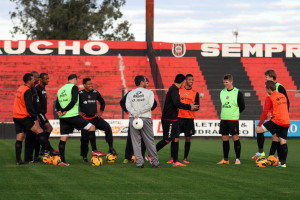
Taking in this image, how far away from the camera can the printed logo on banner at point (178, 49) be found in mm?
34531

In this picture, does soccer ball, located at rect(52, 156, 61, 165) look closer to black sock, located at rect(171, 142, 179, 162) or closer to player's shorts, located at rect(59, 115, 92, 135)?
player's shorts, located at rect(59, 115, 92, 135)

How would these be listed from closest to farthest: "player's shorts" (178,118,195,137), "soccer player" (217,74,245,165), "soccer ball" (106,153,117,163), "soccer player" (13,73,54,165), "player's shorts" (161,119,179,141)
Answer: "soccer player" (13,73,54,165) → "player's shorts" (161,119,179,141) → "soccer player" (217,74,245,165) → "soccer ball" (106,153,117,163) → "player's shorts" (178,118,195,137)

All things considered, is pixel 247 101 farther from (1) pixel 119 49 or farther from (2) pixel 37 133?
(2) pixel 37 133

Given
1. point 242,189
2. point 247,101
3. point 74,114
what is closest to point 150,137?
point 74,114

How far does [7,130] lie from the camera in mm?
24828

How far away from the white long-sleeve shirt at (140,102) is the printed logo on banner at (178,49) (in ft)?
75.0

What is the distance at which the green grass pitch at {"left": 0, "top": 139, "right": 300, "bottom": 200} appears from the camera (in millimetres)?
8016

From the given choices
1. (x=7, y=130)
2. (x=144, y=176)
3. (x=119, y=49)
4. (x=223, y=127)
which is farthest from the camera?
(x=119, y=49)

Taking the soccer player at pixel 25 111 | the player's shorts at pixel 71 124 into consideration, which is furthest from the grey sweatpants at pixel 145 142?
the soccer player at pixel 25 111

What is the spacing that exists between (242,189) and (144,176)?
2.23 meters

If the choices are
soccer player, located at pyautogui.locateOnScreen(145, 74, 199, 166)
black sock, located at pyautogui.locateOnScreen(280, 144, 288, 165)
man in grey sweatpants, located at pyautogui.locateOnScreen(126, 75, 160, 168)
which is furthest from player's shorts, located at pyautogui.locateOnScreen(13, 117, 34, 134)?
black sock, located at pyautogui.locateOnScreen(280, 144, 288, 165)

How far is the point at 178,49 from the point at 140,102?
76.0 ft

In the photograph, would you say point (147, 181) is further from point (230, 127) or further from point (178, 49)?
point (178, 49)

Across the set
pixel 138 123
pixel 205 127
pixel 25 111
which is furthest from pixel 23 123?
pixel 205 127
